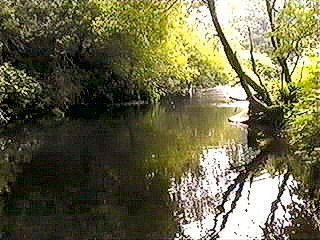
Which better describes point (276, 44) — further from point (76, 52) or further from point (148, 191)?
point (76, 52)

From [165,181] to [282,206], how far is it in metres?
4.27

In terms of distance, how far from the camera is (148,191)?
585 inches

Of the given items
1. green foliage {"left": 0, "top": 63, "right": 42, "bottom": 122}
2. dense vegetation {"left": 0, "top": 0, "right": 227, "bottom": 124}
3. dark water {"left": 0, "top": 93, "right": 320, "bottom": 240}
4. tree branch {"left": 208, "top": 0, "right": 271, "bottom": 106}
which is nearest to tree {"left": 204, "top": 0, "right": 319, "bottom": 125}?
tree branch {"left": 208, "top": 0, "right": 271, "bottom": 106}

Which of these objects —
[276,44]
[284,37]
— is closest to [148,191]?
[284,37]

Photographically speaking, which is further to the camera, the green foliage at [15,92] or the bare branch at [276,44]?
the green foliage at [15,92]

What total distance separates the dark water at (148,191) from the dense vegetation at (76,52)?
1081 cm

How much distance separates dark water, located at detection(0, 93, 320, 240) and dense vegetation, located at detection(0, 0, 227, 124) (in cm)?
1081

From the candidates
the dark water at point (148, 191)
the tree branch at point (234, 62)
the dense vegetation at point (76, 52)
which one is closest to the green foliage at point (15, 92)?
the dense vegetation at point (76, 52)

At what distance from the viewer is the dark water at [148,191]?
11422 mm

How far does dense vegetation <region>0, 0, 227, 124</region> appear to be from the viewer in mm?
37000

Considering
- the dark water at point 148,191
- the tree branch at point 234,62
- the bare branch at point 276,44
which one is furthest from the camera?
the tree branch at point 234,62

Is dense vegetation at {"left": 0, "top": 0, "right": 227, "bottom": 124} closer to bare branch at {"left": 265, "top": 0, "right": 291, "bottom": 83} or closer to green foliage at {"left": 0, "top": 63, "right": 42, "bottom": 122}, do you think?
green foliage at {"left": 0, "top": 63, "right": 42, "bottom": 122}

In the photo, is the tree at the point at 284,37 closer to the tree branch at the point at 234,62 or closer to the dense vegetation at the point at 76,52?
the tree branch at the point at 234,62

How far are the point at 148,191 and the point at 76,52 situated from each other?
2981 cm
